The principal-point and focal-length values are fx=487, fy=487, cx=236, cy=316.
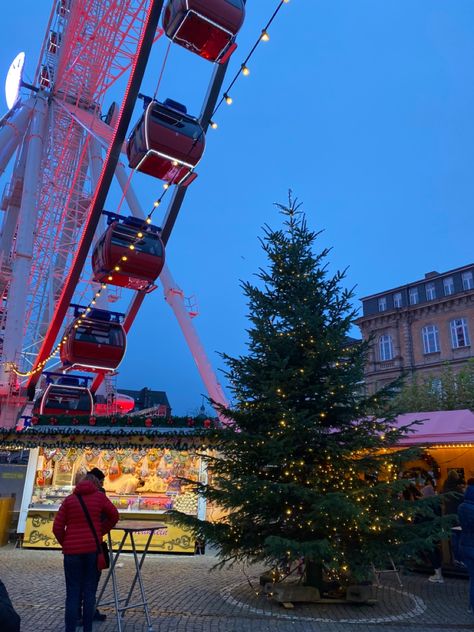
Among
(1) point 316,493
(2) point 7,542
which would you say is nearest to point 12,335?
(2) point 7,542

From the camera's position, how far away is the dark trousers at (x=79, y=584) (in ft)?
15.0

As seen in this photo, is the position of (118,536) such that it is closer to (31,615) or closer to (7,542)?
(7,542)

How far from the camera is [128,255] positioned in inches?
578

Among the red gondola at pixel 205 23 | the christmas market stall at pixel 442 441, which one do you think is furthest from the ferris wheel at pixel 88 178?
the christmas market stall at pixel 442 441

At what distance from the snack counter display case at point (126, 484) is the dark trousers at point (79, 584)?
5.71 metres

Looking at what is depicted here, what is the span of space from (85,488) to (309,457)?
3.17 metres

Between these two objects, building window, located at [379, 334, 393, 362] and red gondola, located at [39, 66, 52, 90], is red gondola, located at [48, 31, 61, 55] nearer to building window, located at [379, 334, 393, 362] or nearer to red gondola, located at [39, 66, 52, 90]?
red gondola, located at [39, 66, 52, 90]

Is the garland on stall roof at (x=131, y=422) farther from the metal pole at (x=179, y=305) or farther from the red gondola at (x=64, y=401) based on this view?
the red gondola at (x=64, y=401)

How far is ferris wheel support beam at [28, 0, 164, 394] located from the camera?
1285cm

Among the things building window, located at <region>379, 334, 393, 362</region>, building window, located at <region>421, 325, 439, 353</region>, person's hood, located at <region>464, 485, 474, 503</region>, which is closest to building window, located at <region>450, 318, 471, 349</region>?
building window, located at <region>421, 325, 439, 353</region>

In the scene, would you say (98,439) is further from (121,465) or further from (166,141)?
(166,141)

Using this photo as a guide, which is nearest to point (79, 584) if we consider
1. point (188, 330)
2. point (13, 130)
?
point (188, 330)

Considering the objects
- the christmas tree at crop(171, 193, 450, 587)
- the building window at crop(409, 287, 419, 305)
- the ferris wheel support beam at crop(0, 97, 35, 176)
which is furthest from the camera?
the building window at crop(409, 287, 419, 305)

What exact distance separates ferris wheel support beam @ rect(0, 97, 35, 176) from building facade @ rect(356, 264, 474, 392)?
22.6 m
